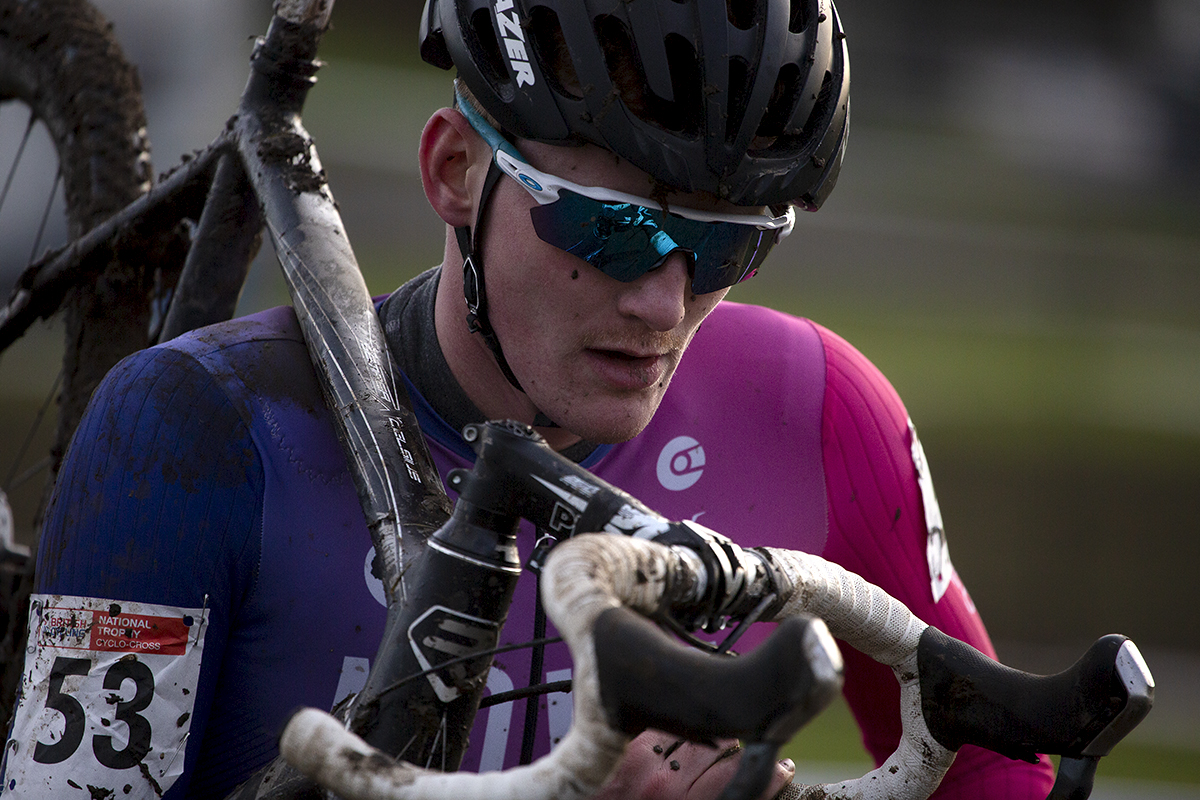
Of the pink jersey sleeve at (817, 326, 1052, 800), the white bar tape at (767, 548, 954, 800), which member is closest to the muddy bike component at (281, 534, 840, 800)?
the white bar tape at (767, 548, 954, 800)

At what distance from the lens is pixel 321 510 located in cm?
165

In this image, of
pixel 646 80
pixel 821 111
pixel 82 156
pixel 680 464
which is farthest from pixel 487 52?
pixel 82 156

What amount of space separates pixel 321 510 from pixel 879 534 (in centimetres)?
89

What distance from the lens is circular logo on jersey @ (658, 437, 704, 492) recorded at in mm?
1866

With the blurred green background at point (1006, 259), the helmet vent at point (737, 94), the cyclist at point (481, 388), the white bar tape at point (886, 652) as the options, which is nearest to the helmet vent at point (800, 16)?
the cyclist at point (481, 388)

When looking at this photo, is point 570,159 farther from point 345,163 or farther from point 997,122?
point 997,122

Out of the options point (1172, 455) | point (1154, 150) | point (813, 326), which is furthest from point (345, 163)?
point (813, 326)

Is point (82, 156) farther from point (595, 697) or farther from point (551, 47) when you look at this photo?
point (595, 697)

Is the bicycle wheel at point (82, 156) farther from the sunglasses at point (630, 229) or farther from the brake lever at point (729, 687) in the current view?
the brake lever at point (729, 687)

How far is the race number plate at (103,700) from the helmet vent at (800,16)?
43.8 inches

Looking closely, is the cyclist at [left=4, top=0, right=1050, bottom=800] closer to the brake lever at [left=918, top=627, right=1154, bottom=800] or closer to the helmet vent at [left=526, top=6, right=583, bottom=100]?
the helmet vent at [left=526, top=6, right=583, bottom=100]

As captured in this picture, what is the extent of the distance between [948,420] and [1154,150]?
6282 millimetres

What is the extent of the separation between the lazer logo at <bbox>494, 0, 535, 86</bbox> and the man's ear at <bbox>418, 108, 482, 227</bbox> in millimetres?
142

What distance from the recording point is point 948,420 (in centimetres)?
954
